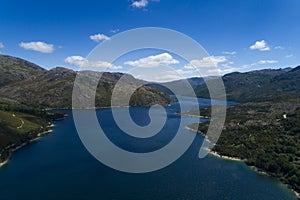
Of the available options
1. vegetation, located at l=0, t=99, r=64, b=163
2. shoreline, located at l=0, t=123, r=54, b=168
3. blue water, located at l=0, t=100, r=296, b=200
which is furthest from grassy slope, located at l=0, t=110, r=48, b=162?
blue water, located at l=0, t=100, r=296, b=200

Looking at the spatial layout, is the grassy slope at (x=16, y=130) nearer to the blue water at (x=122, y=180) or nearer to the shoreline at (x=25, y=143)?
the shoreline at (x=25, y=143)

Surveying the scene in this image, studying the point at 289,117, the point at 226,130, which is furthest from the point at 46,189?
Answer: the point at 289,117

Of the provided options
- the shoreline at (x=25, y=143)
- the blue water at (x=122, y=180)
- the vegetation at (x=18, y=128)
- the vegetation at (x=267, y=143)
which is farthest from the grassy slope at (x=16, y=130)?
the vegetation at (x=267, y=143)

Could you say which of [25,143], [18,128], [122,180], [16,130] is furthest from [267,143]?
[18,128]

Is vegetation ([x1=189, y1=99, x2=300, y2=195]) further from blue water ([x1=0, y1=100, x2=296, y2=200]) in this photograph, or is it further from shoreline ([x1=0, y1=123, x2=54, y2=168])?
shoreline ([x1=0, y1=123, x2=54, y2=168])

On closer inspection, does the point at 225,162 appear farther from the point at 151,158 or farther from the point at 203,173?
the point at 151,158

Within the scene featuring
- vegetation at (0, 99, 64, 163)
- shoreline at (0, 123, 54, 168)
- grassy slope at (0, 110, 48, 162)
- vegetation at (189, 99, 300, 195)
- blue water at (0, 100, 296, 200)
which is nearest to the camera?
blue water at (0, 100, 296, 200)

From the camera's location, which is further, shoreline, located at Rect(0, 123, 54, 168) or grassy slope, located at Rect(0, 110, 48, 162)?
grassy slope, located at Rect(0, 110, 48, 162)

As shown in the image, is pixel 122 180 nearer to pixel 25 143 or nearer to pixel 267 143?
pixel 25 143
